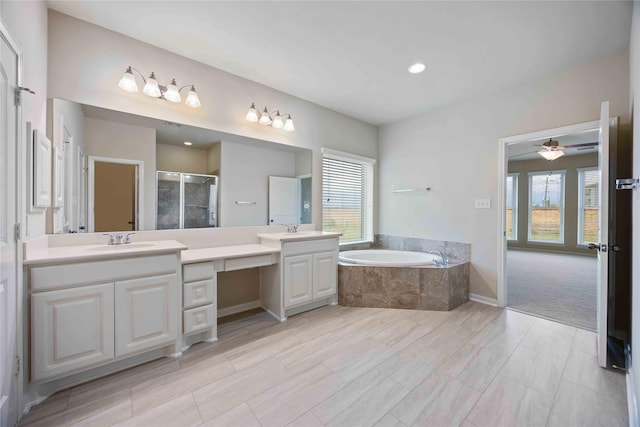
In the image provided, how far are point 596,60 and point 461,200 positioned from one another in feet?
5.47

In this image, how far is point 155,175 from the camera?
7.27 feet

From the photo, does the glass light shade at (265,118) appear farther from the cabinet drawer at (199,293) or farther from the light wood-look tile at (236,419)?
the light wood-look tile at (236,419)

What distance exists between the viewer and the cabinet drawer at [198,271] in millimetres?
1964

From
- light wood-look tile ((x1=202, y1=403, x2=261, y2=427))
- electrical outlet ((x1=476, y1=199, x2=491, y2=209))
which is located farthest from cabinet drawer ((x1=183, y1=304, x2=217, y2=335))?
electrical outlet ((x1=476, y1=199, x2=491, y2=209))

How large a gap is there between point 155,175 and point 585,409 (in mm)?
3275

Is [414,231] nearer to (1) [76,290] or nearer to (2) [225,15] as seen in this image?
(2) [225,15]

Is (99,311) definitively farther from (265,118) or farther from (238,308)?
(265,118)

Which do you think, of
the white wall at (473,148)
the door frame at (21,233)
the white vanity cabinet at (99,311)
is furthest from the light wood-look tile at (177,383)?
the white wall at (473,148)

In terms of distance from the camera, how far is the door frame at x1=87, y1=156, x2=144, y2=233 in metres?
1.98

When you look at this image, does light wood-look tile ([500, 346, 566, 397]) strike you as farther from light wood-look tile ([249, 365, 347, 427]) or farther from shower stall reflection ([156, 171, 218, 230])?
shower stall reflection ([156, 171, 218, 230])

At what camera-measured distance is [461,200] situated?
3234mm

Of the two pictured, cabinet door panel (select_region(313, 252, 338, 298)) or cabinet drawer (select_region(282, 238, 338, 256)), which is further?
cabinet door panel (select_region(313, 252, 338, 298))

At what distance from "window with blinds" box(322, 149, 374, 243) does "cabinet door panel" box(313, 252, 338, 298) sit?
2.15 ft

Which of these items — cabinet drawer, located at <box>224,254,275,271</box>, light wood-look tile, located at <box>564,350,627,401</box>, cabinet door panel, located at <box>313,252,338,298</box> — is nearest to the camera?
light wood-look tile, located at <box>564,350,627,401</box>
